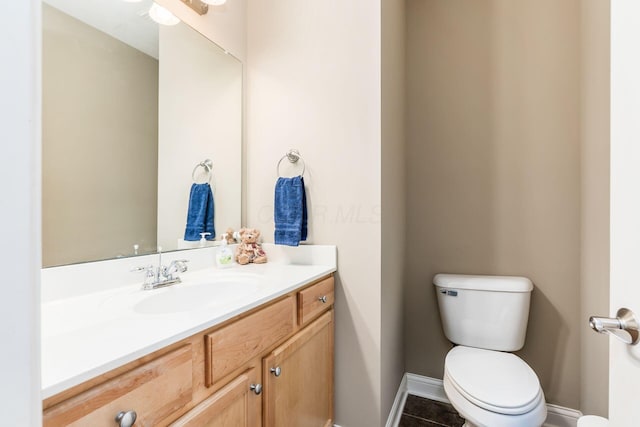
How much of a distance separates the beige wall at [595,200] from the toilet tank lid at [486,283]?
0.28m

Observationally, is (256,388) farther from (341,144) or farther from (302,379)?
(341,144)

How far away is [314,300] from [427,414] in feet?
3.69

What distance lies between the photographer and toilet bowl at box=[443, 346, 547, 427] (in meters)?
1.07

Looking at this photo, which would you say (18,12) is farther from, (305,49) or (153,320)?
(305,49)

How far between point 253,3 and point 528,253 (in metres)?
2.16

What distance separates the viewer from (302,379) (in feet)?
3.71

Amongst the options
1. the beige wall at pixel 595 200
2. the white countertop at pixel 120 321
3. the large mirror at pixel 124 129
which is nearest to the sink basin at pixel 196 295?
the white countertop at pixel 120 321

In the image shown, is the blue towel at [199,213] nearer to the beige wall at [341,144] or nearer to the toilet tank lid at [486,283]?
the beige wall at [341,144]

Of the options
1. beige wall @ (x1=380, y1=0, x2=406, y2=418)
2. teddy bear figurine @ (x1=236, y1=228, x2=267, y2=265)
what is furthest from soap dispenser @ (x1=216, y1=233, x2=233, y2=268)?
beige wall @ (x1=380, y1=0, x2=406, y2=418)

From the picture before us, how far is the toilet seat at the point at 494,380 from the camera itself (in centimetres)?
108

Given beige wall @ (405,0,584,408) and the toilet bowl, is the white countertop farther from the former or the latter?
beige wall @ (405,0,584,408)

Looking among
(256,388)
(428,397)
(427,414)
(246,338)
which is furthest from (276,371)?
(428,397)

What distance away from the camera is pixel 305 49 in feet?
4.92
